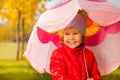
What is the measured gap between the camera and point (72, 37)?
160 centimetres

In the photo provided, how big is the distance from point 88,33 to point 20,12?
0.50 m

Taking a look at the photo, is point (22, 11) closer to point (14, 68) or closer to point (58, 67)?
point (14, 68)

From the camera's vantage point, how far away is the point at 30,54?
1.70m

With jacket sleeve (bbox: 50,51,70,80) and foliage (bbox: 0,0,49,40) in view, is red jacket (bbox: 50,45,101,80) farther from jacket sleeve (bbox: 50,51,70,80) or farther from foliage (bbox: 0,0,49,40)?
foliage (bbox: 0,0,49,40)

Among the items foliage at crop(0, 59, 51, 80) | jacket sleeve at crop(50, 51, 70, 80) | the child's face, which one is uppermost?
the child's face

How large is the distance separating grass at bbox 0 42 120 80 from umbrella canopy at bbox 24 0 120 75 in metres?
0.31

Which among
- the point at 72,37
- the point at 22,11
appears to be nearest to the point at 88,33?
the point at 72,37

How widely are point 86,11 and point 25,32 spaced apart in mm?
620

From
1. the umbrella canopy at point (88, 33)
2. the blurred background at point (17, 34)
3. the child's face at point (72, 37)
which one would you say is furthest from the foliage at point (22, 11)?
the child's face at point (72, 37)

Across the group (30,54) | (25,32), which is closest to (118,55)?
(30,54)

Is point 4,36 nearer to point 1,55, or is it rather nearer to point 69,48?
point 1,55

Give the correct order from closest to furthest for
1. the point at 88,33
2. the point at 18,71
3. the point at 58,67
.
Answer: the point at 58,67 < the point at 88,33 < the point at 18,71

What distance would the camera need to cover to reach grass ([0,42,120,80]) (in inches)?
83.2

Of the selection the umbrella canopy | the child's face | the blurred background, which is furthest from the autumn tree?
the child's face
